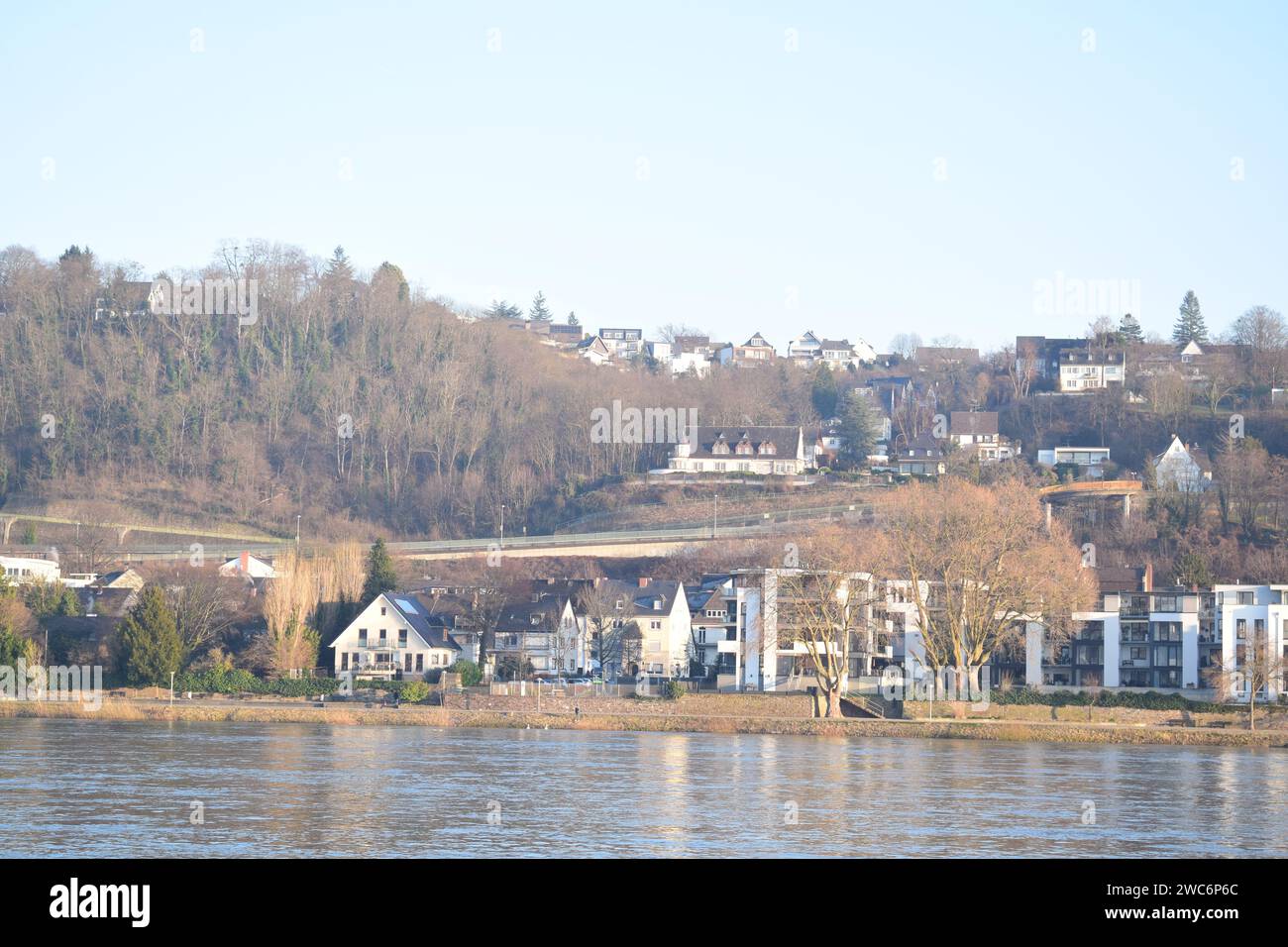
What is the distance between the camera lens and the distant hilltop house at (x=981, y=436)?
111438 millimetres

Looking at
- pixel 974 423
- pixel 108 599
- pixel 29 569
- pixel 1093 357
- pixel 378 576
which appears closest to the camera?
pixel 378 576

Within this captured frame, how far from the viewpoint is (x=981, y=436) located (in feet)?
375

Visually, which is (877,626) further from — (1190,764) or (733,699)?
(1190,764)

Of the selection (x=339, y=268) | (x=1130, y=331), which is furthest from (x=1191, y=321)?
(x=339, y=268)

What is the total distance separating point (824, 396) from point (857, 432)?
18.1m

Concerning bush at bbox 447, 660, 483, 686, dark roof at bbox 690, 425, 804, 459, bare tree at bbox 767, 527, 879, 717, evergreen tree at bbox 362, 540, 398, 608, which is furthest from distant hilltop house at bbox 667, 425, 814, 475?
bush at bbox 447, 660, 483, 686

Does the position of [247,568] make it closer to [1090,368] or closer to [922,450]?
[922,450]

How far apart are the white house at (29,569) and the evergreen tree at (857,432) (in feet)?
184

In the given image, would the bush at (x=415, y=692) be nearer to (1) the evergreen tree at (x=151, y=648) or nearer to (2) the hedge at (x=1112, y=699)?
(1) the evergreen tree at (x=151, y=648)

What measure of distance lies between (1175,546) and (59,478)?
68.9 m

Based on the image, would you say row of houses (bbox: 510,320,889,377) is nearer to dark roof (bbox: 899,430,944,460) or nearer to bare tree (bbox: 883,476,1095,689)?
dark roof (bbox: 899,430,944,460)

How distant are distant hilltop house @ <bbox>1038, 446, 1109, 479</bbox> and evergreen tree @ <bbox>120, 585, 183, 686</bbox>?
211ft

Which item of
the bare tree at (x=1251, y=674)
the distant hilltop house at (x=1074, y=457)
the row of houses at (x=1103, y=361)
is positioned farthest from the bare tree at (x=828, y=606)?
the row of houses at (x=1103, y=361)
